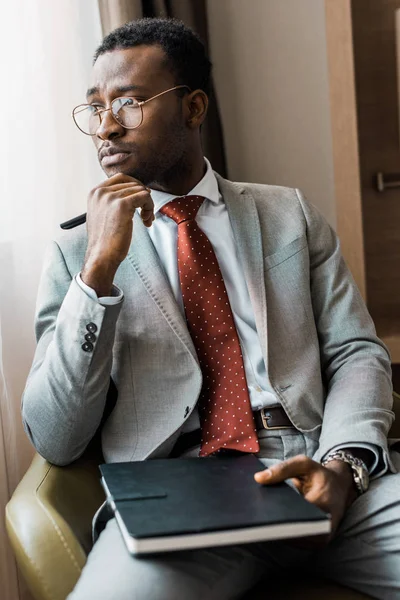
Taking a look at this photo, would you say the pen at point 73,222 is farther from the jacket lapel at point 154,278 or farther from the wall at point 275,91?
the wall at point 275,91

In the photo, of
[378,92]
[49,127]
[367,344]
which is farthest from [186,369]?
[378,92]

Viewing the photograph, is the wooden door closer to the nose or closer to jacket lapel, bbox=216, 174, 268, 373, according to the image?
jacket lapel, bbox=216, 174, 268, 373

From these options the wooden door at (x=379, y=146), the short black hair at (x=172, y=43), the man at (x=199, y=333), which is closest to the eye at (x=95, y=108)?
the man at (x=199, y=333)

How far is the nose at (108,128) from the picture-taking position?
5.03 feet

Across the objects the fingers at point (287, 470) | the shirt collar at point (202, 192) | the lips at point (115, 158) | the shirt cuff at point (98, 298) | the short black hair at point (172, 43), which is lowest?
the fingers at point (287, 470)

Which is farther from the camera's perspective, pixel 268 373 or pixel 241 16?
pixel 241 16

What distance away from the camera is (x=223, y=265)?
5.23 ft

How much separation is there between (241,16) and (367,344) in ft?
4.75

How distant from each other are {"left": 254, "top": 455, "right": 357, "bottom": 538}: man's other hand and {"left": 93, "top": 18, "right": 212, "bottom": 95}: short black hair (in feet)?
2.82

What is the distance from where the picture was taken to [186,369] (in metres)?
1.46

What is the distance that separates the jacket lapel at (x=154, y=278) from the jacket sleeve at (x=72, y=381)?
125mm

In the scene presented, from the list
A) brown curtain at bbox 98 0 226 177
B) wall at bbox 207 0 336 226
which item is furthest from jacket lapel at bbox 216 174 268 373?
wall at bbox 207 0 336 226

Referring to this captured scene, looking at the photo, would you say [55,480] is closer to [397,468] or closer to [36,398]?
[36,398]

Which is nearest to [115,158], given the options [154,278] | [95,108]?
[95,108]
